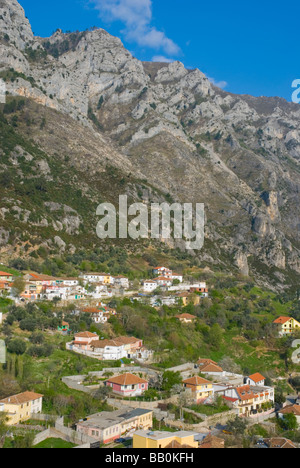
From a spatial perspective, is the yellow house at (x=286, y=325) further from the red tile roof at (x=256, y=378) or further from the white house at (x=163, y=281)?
the white house at (x=163, y=281)

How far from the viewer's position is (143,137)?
143250mm

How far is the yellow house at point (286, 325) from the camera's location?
62.8m

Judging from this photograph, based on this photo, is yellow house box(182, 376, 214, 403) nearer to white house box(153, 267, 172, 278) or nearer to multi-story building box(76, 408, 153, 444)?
multi-story building box(76, 408, 153, 444)

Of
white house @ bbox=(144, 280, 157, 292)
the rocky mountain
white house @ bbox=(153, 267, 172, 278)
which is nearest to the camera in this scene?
white house @ bbox=(144, 280, 157, 292)

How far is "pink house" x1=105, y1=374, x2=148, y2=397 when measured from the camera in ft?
125

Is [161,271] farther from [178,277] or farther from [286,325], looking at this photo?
[286,325]

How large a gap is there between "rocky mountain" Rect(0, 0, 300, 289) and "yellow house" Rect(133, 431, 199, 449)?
50.2m

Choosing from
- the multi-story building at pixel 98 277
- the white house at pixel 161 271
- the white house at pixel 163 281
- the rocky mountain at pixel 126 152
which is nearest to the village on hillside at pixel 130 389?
the multi-story building at pixel 98 277

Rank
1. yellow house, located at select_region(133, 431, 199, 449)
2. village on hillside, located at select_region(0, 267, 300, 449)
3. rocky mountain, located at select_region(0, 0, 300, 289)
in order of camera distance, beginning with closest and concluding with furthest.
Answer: yellow house, located at select_region(133, 431, 199, 449) → village on hillside, located at select_region(0, 267, 300, 449) → rocky mountain, located at select_region(0, 0, 300, 289)

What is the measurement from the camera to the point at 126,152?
137750 mm

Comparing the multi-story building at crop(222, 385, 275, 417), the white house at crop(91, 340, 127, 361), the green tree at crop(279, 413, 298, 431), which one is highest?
the white house at crop(91, 340, 127, 361)

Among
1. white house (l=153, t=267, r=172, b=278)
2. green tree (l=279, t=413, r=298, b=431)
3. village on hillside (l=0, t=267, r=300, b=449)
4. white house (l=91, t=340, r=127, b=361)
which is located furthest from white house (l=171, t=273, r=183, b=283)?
green tree (l=279, t=413, r=298, b=431)

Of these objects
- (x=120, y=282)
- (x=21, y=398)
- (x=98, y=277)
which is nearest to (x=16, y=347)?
(x=21, y=398)

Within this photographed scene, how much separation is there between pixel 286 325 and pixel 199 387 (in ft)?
86.2
